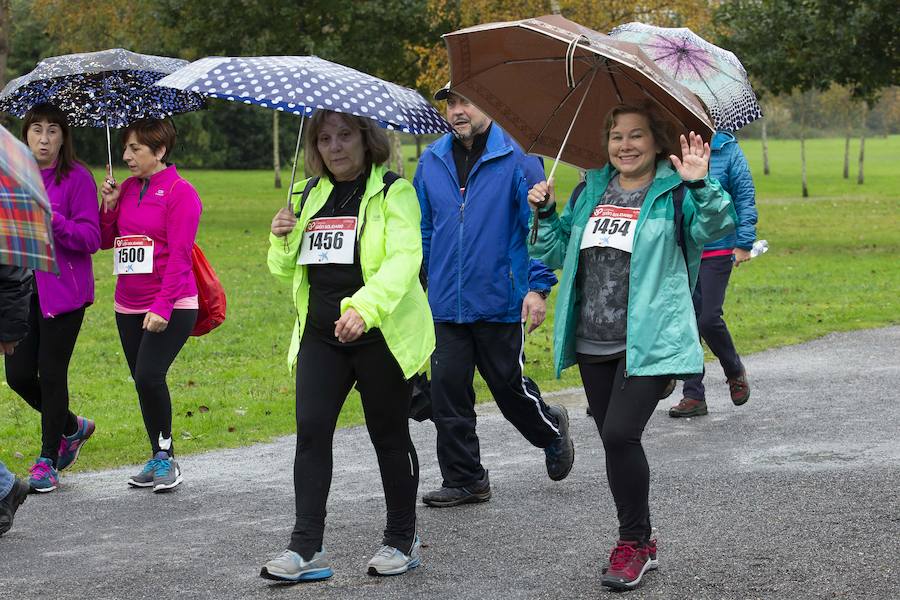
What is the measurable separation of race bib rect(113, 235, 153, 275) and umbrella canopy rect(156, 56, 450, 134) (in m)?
1.80

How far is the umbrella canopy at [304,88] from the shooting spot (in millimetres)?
5047

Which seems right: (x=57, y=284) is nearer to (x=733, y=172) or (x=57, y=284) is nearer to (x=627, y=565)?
(x=627, y=565)

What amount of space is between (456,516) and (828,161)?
267ft

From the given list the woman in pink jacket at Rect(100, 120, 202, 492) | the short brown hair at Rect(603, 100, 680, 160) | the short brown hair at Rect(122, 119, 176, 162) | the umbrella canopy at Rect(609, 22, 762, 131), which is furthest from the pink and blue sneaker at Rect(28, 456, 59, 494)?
the umbrella canopy at Rect(609, 22, 762, 131)

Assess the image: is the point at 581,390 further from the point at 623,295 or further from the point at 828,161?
the point at 828,161

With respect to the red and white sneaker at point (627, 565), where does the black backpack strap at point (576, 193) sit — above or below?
above

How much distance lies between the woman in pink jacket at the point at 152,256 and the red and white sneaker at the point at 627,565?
2769 mm

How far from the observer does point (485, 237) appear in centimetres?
660

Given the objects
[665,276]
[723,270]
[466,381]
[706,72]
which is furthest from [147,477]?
[723,270]

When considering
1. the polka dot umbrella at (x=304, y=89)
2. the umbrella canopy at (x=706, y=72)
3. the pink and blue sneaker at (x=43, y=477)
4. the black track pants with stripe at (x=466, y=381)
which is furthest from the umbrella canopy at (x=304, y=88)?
the umbrella canopy at (x=706, y=72)

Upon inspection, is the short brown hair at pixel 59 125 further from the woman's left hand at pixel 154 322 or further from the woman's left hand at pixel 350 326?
the woman's left hand at pixel 350 326

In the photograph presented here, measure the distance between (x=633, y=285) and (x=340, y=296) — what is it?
44.6 inches

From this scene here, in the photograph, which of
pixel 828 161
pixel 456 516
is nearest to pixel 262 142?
pixel 828 161

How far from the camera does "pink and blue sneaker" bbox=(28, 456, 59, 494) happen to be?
7206mm
